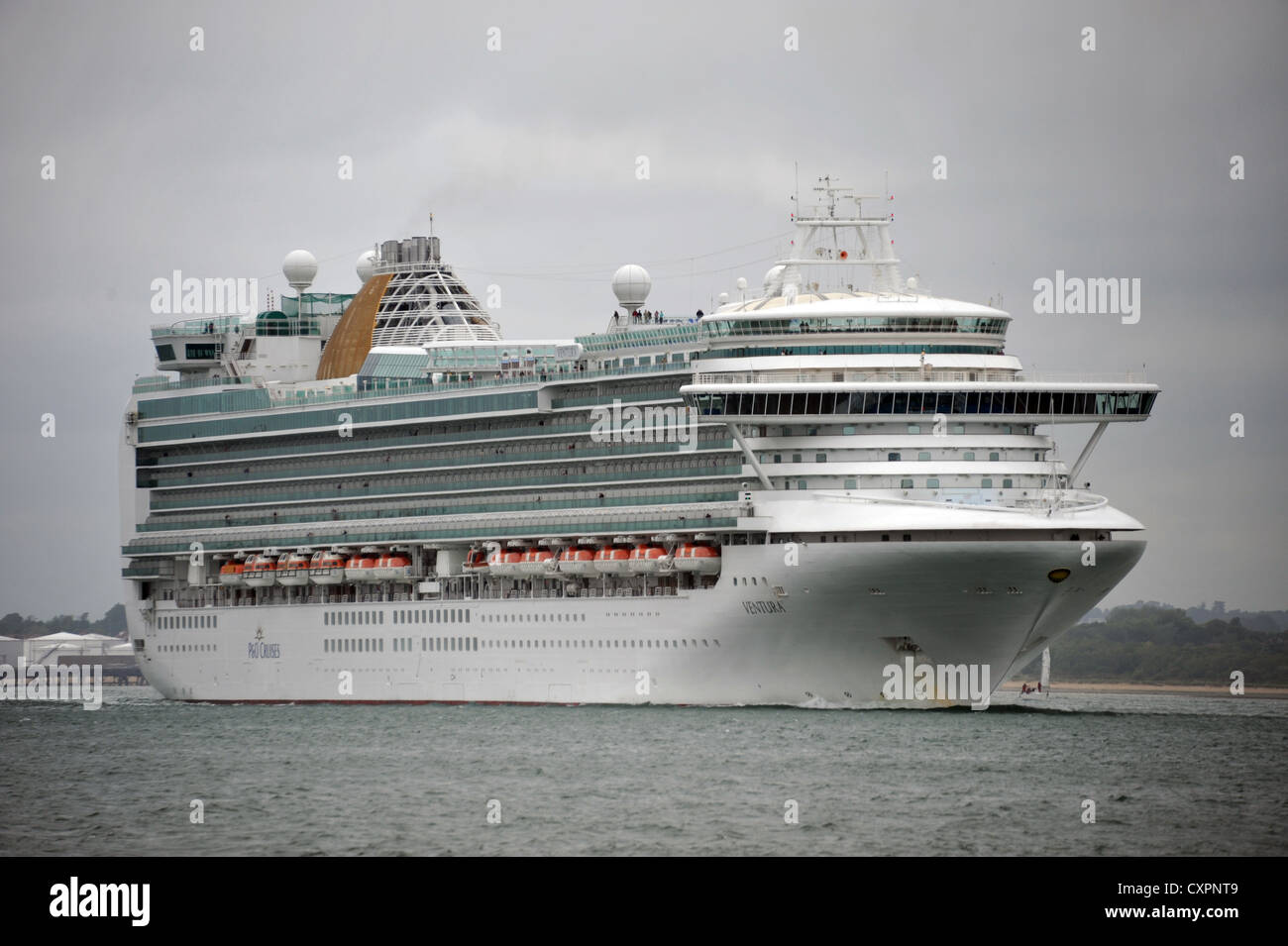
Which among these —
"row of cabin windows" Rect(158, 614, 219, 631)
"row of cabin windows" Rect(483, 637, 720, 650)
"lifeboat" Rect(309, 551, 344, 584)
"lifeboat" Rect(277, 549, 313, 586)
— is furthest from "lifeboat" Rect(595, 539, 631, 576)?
"row of cabin windows" Rect(158, 614, 219, 631)

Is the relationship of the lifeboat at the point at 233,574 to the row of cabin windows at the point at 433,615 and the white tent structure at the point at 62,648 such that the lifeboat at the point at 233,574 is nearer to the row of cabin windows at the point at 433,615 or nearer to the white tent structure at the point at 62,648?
the row of cabin windows at the point at 433,615

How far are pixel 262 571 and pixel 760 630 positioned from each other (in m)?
27.1

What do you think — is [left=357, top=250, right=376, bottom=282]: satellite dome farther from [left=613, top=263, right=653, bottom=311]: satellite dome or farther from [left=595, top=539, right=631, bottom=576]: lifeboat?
[left=595, top=539, right=631, bottom=576]: lifeboat

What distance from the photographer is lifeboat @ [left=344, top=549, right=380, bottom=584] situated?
81.4 meters

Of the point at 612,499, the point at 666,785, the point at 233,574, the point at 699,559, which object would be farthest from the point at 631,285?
the point at 666,785

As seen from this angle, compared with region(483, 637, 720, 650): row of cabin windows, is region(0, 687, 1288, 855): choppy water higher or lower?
lower

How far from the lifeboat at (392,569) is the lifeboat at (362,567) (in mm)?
214

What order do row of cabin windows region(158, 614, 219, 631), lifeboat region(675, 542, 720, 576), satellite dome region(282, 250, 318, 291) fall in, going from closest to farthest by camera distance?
lifeboat region(675, 542, 720, 576) < row of cabin windows region(158, 614, 219, 631) < satellite dome region(282, 250, 318, 291)

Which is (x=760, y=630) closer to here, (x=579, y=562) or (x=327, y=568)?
(x=579, y=562)

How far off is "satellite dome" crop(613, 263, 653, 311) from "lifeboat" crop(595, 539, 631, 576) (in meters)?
11.7

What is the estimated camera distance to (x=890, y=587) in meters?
63.2

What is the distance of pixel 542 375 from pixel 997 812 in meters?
33.0

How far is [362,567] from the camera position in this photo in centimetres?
8169
